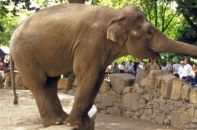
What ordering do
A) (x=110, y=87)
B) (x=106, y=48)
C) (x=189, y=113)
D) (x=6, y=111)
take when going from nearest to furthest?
1. (x=106, y=48)
2. (x=6, y=111)
3. (x=189, y=113)
4. (x=110, y=87)

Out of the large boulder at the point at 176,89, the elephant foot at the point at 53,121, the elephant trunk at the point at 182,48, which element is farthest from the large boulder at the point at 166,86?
the elephant trunk at the point at 182,48

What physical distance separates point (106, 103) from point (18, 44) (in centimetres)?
849

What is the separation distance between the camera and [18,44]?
18.2 feet

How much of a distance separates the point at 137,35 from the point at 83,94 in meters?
0.86

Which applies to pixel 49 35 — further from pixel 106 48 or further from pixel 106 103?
pixel 106 103

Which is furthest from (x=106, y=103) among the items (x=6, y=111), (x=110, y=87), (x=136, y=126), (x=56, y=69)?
(x=56, y=69)

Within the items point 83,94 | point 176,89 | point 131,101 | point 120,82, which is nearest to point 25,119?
point 83,94

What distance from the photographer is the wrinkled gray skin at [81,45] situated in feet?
17.0

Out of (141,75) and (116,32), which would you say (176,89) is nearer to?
(141,75)

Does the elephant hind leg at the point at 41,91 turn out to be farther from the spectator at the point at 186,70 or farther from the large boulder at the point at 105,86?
the large boulder at the point at 105,86

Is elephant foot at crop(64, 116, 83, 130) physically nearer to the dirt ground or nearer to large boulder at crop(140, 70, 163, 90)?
the dirt ground

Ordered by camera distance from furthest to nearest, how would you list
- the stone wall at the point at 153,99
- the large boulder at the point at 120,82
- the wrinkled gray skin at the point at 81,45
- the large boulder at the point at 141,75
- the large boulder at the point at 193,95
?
the large boulder at the point at 120,82, the large boulder at the point at 141,75, the stone wall at the point at 153,99, the large boulder at the point at 193,95, the wrinkled gray skin at the point at 81,45

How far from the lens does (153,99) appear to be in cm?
1264

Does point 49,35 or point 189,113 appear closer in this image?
point 49,35
